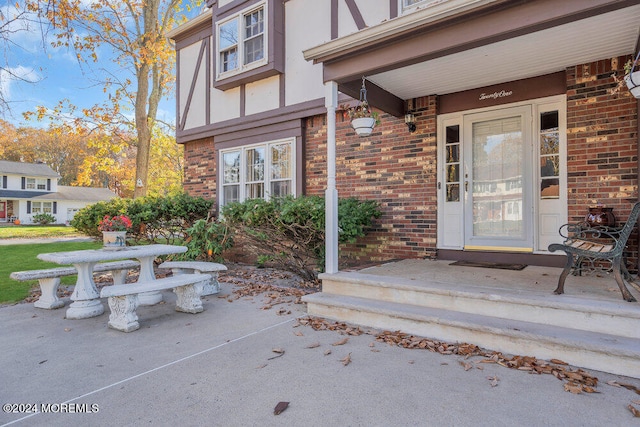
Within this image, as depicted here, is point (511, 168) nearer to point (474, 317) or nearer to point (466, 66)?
point (466, 66)

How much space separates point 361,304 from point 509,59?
131 inches

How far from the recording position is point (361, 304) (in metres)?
3.82

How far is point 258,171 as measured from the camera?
304 inches

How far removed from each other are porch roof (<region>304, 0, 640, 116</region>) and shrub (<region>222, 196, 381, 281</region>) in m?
1.59

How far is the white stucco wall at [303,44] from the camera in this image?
661 cm

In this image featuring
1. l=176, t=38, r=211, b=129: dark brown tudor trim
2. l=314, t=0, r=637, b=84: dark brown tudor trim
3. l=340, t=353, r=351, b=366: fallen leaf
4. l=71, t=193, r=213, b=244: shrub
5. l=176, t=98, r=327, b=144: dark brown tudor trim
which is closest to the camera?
l=340, t=353, r=351, b=366: fallen leaf

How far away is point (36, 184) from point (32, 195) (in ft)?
4.38

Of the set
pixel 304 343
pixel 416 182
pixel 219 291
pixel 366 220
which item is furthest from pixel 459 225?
pixel 219 291

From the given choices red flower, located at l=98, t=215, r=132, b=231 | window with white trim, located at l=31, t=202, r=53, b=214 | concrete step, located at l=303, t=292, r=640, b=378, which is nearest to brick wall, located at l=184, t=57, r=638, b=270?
concrete step, located at l=303, t=292, r=640, b=378

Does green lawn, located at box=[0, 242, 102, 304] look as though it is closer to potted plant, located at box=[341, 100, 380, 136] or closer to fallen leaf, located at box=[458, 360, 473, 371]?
potted plant, located at box=[341, 100, 380, 136]

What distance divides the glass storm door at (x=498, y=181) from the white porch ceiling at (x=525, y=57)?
58 cm

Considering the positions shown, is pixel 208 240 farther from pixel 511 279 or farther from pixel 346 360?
pixel 511 279

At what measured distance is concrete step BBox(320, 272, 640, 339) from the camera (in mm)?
2801

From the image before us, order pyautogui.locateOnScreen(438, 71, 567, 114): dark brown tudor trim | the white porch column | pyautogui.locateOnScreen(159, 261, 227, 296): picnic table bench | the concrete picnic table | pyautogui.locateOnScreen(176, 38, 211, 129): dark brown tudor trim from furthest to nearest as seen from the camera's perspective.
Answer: pyautogui.locateOnScreen(176, 38, 211, 129): dark brown tudor trim < pyautogui.locateOnScreen(159, 261, 227, 296): picnic table bench < pyautogui.locateOnScreen(438, 71, 567, 114): dark brown tudor trim < the white porch column < the concrete picnic table
